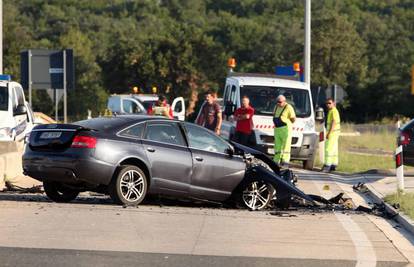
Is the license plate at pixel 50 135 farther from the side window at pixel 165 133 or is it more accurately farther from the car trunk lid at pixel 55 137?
the side window at pixel 165 133

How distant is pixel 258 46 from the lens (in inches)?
3140

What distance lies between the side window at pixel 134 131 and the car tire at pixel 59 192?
1.34 metres

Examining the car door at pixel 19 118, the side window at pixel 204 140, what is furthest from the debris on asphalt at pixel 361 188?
the car door at pixel 19 118

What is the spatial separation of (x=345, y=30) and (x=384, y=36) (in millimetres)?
19595

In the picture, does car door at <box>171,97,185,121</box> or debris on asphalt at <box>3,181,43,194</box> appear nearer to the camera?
debris on asphalt at <box>3,181,43,194</box>

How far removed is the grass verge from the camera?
14.1m

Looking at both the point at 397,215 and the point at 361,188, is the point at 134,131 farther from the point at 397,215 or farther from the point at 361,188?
the point at 361,188

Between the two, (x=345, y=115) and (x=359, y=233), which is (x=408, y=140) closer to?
(x=359, y=233)

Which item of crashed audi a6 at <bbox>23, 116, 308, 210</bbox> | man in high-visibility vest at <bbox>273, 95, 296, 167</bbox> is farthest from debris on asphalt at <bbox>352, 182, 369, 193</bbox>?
crashed audi a6 at <bbox>23, 116, 308, 210</bbox>

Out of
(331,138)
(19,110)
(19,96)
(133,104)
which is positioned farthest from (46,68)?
(331,138)

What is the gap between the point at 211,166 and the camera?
46.6 feet

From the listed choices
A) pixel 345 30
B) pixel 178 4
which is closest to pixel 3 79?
pixel 345 30

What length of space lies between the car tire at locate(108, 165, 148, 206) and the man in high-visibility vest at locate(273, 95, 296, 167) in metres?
8.61

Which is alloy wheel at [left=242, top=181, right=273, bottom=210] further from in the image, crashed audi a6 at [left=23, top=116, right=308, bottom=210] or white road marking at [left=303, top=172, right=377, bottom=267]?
white road marking at [left=303, top=172, right=377, bottom=267]
